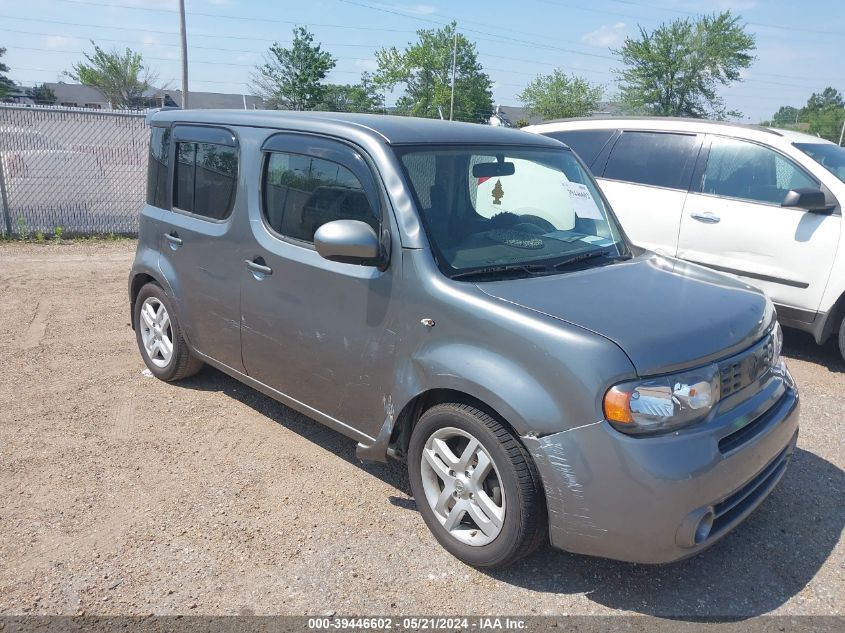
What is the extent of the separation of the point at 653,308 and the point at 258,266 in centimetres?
215

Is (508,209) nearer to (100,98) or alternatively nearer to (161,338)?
(161,338)

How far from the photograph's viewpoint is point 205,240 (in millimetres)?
4270

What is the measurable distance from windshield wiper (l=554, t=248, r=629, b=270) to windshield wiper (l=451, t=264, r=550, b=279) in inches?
4.7

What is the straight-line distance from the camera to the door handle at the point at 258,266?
150 inches

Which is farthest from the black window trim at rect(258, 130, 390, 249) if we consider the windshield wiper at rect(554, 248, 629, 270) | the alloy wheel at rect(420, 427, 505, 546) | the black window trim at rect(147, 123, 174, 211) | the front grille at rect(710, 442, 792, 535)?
the front grille at rect(710, 442, 792, 535)

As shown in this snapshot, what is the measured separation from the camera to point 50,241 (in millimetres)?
10445

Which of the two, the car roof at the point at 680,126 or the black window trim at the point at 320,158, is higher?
the car roof at the point at 680,126

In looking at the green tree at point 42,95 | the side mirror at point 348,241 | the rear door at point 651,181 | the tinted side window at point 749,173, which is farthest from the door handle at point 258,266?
the green tree at point 42,95

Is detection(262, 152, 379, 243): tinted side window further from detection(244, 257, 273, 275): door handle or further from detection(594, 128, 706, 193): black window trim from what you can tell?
detection(594, 128, 706, 193): black window trim

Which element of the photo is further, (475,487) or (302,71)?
(302,71)

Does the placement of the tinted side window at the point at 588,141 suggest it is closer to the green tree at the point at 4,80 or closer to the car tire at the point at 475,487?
the car tire at the point at 475,487

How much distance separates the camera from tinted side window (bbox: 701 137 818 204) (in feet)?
19.5

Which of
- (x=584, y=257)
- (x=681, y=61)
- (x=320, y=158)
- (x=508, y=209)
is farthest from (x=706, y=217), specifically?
(x=681, y=61)

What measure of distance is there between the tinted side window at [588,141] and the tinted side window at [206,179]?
3.86 metres
